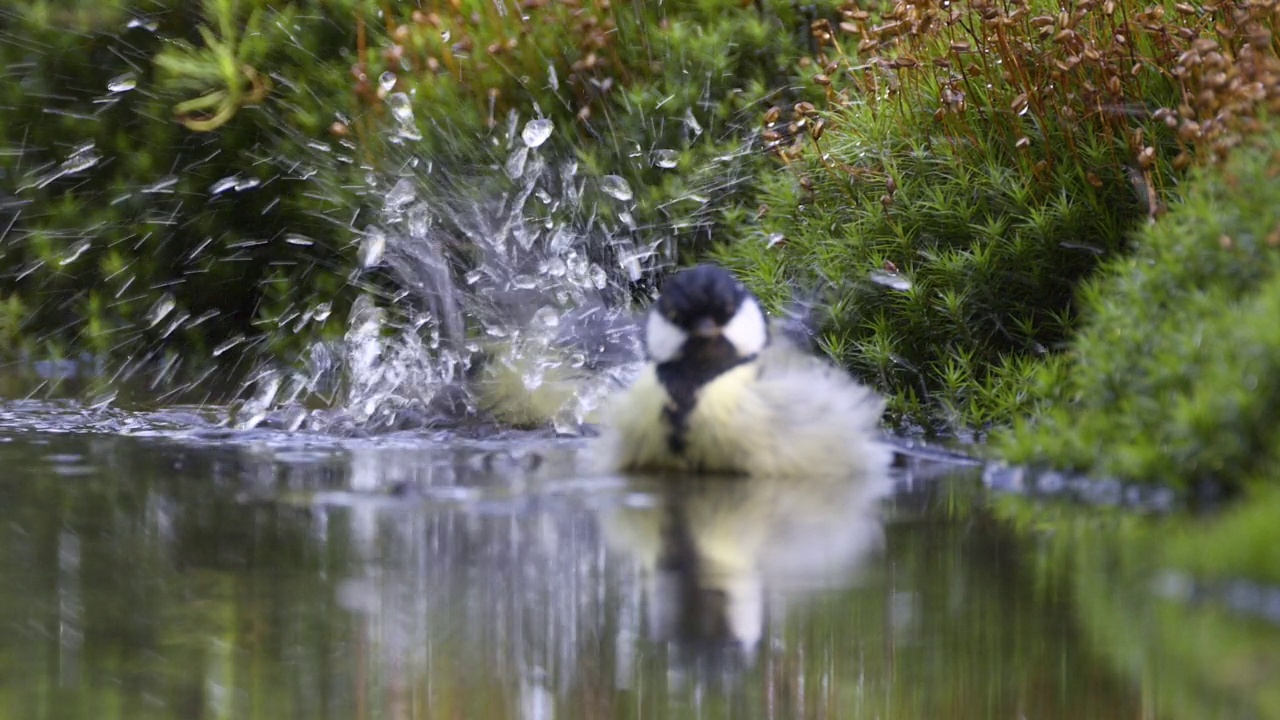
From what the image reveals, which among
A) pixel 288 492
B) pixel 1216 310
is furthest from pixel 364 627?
pixel 1216 310

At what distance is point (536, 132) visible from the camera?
22.1 ft

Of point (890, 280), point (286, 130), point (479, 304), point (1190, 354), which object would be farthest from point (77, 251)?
point (1190, 354)

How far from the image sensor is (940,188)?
5.62 meters

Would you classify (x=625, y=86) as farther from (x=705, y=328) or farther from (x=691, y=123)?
(x=705, y=328)

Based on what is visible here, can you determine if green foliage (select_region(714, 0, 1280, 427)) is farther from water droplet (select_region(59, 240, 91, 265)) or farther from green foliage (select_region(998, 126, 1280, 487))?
water droplet (select_region(59, 240, 91, 265))

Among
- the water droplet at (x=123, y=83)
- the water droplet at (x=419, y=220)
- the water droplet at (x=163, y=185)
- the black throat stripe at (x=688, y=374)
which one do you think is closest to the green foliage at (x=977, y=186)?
the black throat stripe at (x=688, y=374)

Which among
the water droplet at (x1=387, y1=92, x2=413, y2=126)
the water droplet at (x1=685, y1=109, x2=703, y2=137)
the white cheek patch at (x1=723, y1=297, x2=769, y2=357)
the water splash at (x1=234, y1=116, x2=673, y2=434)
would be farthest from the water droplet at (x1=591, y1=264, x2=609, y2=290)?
the white cheek patch at (x1=723, y1=297, x2=769, y2=357)

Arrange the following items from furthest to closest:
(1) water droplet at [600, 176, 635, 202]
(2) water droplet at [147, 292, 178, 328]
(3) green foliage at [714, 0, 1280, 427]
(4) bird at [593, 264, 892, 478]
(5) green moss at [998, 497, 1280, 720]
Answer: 1. (2) water droplet at [147, 292, 178, 328]
2. (1) water droplet at [600, 176, 635, 202]
3. (3) green foliage at [714, 0, 1280, 427]
4. (4) bird at [593, 264, 892, 478]
5. (5) green moss at [998, 497, 1280, 720]

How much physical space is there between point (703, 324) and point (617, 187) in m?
2.32

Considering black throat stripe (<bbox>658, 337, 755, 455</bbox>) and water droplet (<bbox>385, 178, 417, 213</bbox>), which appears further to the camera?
water droplet (<bbox>385, 178, 417, 213</bbox>)

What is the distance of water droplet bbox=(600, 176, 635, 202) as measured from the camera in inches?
261

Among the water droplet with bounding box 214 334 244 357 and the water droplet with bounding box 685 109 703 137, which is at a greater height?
the water droplet with bounding box 685 109 703 137

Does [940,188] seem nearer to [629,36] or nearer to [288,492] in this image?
[629,36]

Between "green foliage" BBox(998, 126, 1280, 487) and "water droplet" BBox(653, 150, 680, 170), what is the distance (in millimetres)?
2494
